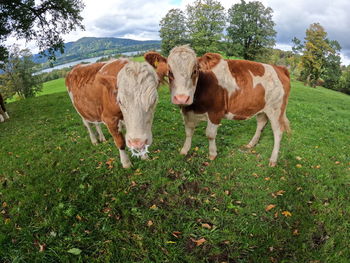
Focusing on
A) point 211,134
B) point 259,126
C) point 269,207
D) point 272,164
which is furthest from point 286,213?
point 259,126

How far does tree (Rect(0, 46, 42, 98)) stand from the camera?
1558 inches

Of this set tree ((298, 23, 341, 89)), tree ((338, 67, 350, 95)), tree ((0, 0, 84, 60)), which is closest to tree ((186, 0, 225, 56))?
tree ((298, 23, 341, 89))

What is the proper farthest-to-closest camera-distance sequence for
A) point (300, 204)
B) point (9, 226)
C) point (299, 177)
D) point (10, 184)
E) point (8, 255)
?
1. point (299, 177)
2. point (10, 184)
3. point (300, 204)
4. point (9, 226)
5. point (8, 255)

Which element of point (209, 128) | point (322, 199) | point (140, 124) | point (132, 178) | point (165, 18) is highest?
point (165, 18)

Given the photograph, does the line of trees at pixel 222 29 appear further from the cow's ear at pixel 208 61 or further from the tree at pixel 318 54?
the cow's ear at pixel 208 61

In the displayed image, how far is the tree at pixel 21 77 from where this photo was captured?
1558 inches

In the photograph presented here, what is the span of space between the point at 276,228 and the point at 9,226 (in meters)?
4.90

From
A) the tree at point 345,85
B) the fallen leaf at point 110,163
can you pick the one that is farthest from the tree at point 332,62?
the fallen leaf at point 110,163

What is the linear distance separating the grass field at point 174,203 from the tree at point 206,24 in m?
33.2

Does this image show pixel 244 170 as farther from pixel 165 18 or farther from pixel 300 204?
pixel 165 18

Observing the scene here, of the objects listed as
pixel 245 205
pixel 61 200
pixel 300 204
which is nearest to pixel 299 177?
pixel 300 204

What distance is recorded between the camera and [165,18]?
→ 132ft

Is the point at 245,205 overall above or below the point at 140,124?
below

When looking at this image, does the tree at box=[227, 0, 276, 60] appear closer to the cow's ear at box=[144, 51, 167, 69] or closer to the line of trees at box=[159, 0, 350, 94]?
the line of trees at box=[159, 0, 350, 94]
